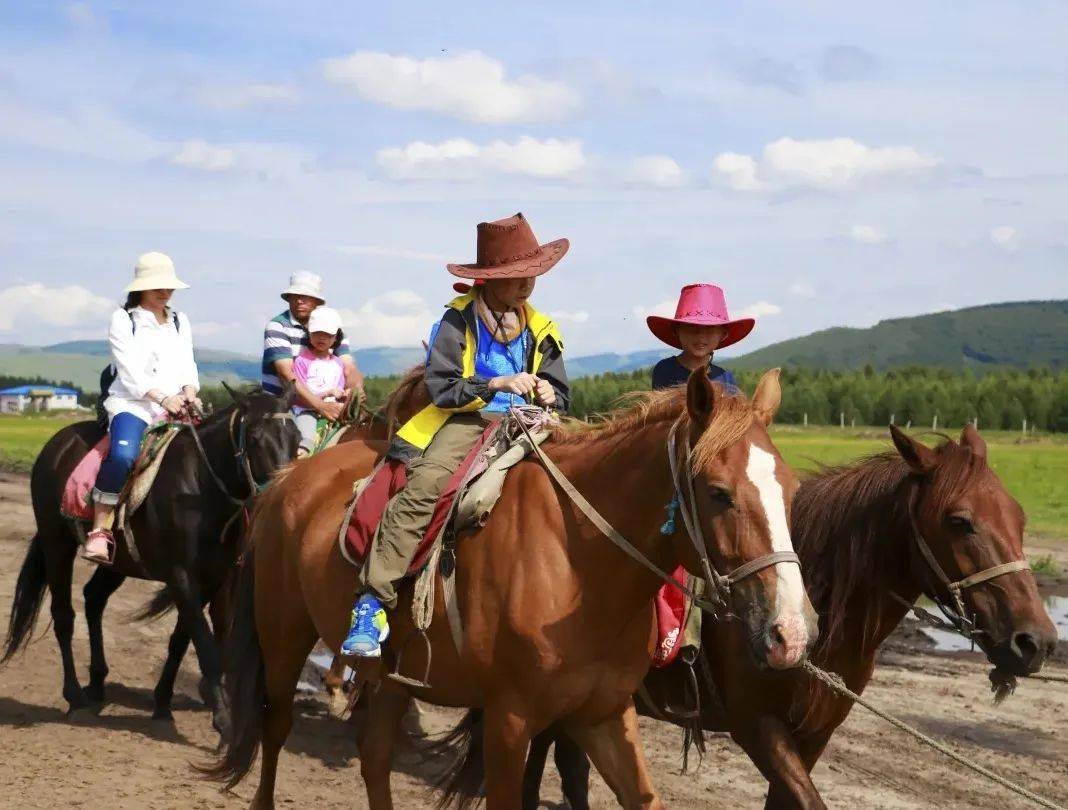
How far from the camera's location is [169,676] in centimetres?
925

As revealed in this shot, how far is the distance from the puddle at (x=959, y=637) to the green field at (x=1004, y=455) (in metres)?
1.96

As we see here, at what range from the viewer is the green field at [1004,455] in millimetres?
24312

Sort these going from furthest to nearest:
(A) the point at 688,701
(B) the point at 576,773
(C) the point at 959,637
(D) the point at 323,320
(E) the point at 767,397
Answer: (C) the point at 959,637 < (D) the point at 323,320 < (B) the point at 576,773 < (A) the point at 688,701 < (E) the point at 767,397

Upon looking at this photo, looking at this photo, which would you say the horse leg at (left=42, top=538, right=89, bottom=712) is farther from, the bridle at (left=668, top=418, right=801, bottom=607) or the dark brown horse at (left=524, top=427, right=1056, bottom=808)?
the bridle at (left=668, top=418, right=801, bottom=607)

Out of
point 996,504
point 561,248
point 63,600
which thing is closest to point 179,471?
point 63,600

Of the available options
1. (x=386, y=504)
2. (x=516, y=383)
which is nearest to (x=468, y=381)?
(x=516, y=383)

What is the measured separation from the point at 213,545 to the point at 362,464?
3.01 meters

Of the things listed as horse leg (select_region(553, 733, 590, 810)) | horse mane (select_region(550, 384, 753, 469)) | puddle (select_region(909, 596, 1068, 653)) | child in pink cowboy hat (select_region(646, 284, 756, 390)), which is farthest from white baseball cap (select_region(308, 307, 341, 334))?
puddle (select_region(909, 596, 1068, 653))

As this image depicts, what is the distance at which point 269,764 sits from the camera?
6.76 m

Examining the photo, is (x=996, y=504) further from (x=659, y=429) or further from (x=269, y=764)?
(x=269, y=764)

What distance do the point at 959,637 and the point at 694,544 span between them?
9.56 m

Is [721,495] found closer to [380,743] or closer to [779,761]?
[779,761]

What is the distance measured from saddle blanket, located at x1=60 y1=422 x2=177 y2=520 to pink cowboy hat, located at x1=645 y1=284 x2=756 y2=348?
4380 mm

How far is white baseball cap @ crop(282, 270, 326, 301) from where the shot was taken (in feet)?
32.2
